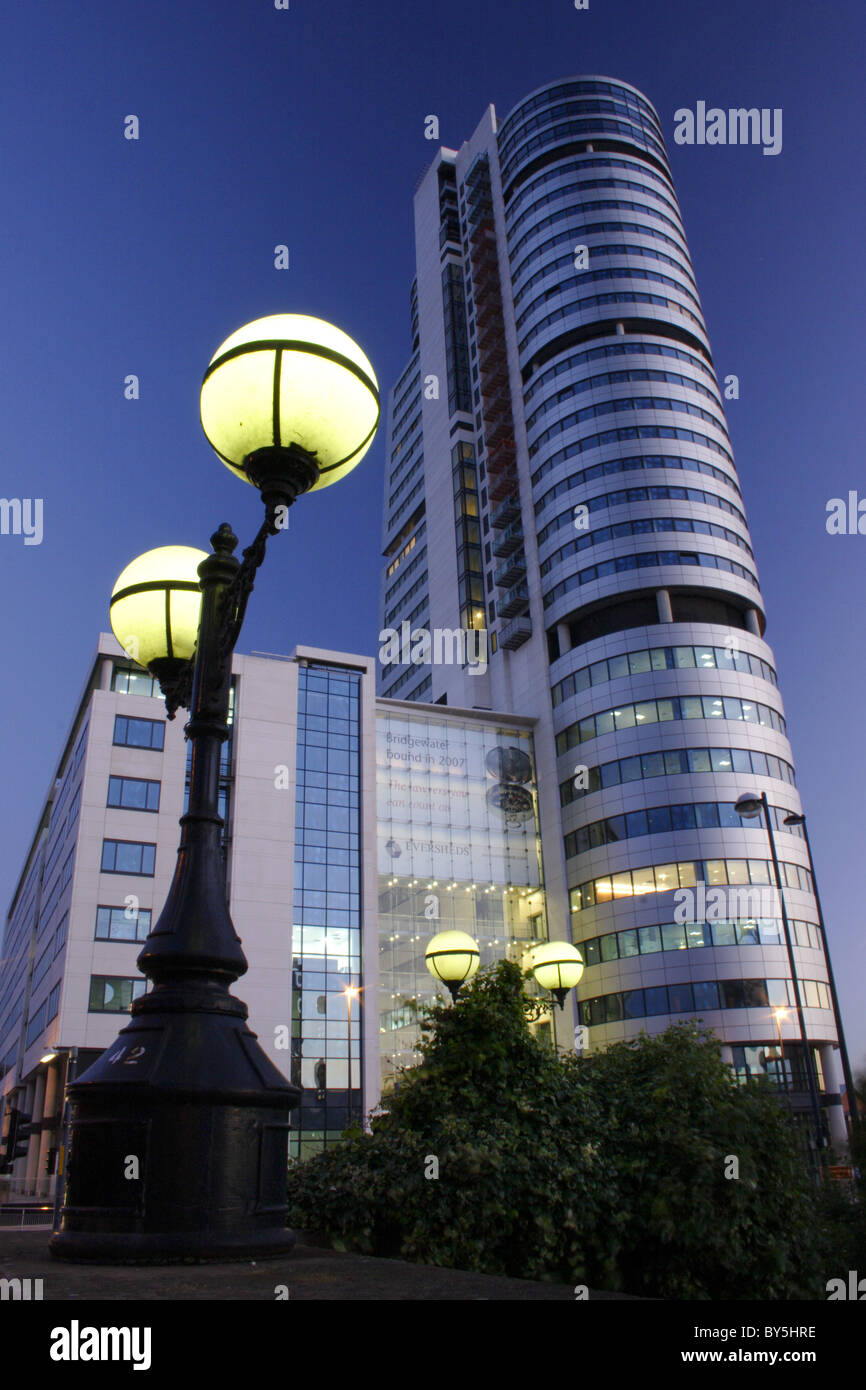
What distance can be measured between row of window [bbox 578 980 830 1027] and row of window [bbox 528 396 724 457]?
125 feet

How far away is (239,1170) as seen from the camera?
3822 millimetres

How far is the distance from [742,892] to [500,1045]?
153 feet

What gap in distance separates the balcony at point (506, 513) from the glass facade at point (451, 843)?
57.5ft

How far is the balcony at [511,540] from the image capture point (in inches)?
2808

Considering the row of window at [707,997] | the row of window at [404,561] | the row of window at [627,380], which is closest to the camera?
the row of window at [707,997]

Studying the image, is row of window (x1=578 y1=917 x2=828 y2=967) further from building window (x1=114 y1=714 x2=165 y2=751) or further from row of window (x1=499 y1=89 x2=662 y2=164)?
row of window (x1=499 y1=89 x2=662 y2=164)

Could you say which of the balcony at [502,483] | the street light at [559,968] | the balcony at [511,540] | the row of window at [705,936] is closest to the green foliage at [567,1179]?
the street light at [559,968]

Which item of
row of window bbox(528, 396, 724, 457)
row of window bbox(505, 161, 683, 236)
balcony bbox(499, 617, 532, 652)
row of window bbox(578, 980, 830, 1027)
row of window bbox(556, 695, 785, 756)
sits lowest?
row of window bbox(578, 980, 830, 1027)

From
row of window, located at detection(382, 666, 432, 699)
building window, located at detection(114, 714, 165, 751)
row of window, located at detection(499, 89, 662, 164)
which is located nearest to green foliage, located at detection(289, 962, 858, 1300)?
building window, located at detection(114, 714, 165, 751)

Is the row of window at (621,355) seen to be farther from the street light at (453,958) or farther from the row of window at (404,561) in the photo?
the street light at (453,958)

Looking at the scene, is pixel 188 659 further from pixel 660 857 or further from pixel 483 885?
pixel 483 885

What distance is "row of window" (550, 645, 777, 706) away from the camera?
58.3 m

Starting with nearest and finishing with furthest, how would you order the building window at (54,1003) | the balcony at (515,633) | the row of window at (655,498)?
the building window at (54,1003), the row of window at (655,498), the balcony at (515,633)

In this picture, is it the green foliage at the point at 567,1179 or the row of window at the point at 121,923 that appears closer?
the green foliage at the point at 567,1179
